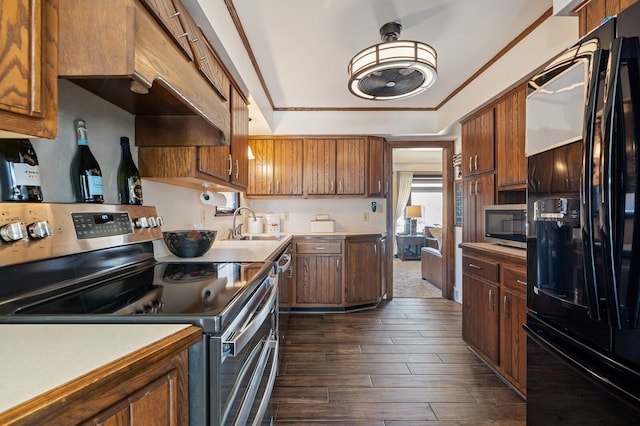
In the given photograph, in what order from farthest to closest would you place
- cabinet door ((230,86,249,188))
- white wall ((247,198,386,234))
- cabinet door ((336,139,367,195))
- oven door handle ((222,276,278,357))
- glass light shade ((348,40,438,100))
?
white wall ((247,198,386,234)) → cabinet door ((336,139,367,195)) → cabinet door ((230,86,249,188)) → glass light shade ((348,40,438,100)) → oven door handle ((222,276,278,357))

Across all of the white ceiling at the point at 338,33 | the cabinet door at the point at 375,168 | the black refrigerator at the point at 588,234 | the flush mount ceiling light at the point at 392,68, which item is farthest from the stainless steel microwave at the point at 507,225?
the cabinet door at the point at 375,168

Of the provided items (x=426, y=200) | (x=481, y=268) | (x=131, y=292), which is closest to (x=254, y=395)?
(x=131, y=292)

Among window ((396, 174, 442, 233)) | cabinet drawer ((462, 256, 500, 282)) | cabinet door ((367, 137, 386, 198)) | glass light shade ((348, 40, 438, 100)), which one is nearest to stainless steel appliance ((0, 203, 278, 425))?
glass light shade ((348, 40, 438, 100))

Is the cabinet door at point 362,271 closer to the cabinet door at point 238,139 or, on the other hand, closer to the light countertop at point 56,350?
the cabinet door at point 238,139

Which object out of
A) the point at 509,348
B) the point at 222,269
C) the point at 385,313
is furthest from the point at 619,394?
the point at 385,313

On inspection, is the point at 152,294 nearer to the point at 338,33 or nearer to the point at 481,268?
the point at 338,33

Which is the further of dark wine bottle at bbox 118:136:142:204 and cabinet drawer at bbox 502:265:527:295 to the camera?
cabinet drawer at bbox 502:265:527:295

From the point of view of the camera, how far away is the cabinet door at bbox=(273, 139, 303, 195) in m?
3.81

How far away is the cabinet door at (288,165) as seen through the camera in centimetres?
381

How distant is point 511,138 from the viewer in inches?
95.7

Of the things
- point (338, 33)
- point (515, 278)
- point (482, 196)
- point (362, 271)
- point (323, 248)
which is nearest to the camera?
point (515, 278)

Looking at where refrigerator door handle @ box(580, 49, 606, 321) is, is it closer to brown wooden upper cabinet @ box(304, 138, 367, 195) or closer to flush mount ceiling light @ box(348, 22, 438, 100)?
flush mount ceiling light @ box(348, 22, 438, 100)

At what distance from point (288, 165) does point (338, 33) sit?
1.85 meters

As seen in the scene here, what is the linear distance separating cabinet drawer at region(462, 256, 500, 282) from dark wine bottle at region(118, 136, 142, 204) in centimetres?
225
